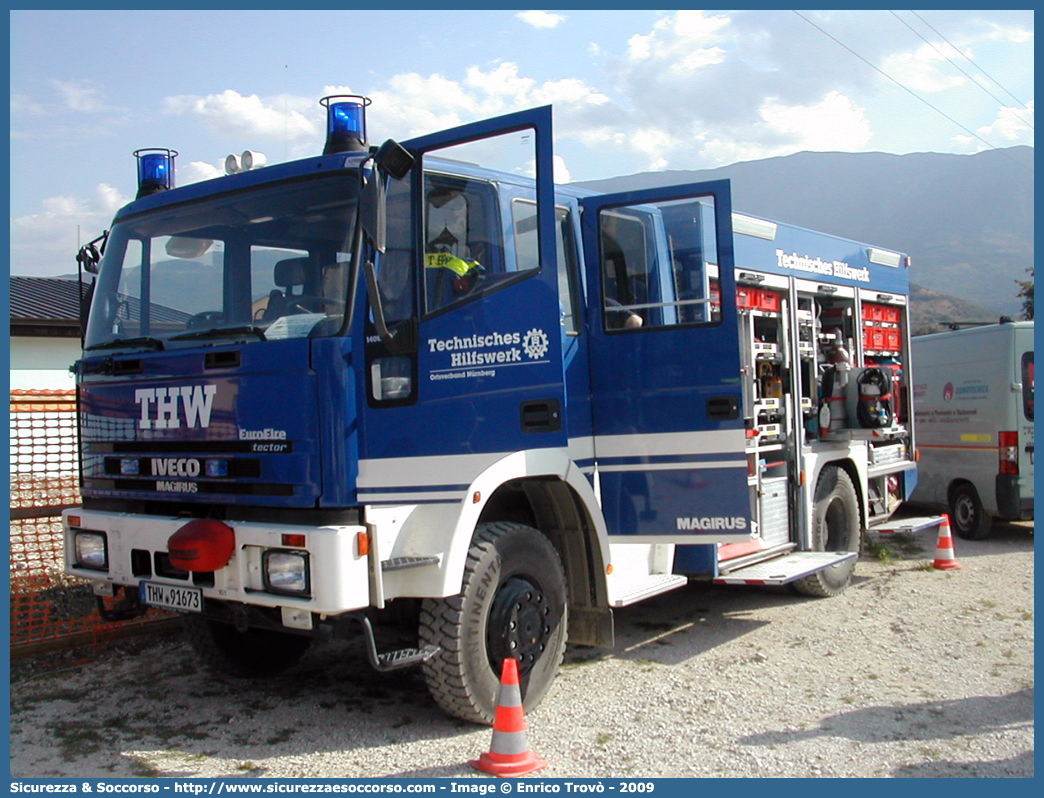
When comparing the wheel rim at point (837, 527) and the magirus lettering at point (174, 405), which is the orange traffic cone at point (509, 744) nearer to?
the magirus lettering at point (174, 405)

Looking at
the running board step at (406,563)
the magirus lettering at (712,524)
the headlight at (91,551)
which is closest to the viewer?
the running board step at (406,563)

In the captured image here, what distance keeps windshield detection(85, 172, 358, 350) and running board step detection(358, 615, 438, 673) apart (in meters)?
1.38

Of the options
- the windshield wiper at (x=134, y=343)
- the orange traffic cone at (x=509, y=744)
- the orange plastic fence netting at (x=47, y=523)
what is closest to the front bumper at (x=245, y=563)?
the orange traffic cone at (x=509, y=744)

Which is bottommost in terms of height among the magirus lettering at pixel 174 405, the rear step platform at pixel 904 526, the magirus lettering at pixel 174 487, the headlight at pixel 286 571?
the rear step platform at pixel 904 526

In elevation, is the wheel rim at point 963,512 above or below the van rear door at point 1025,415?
below

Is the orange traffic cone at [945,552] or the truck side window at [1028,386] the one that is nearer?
the orange traffic cone at [945,552]

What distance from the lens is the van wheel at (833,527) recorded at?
25.4 feet

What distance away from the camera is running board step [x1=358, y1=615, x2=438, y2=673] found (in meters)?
4.16

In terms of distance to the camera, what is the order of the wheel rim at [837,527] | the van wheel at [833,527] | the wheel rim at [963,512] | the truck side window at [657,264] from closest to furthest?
the truck side window at [657,264] < the van wheel at [833,527] < the wheel rim at [837,527] < the wheel rim at [963,512]

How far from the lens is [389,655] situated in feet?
14.1

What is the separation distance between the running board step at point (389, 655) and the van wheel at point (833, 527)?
4.21 meters

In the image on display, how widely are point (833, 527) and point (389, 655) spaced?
5.14 metres

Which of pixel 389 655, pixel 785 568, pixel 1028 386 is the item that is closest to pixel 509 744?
pixel 389 655

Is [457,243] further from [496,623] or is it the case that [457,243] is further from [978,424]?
[978,424]
